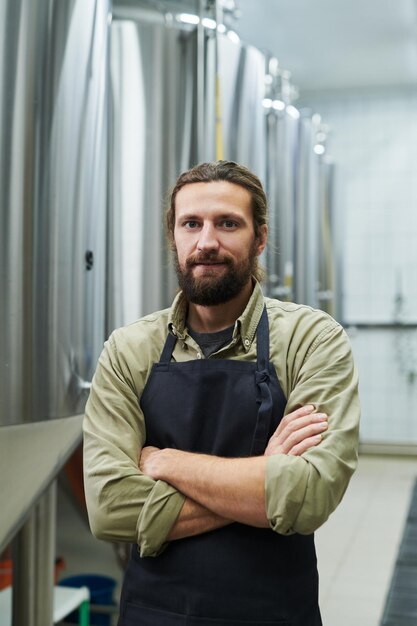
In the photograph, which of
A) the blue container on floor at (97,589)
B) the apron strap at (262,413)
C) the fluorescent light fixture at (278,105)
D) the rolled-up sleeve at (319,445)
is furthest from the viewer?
the fluorescent light fixture at (278,105)

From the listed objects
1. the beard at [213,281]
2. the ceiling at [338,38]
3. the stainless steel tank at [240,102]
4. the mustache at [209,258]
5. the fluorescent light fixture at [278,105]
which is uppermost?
the ceiling at [338,38]

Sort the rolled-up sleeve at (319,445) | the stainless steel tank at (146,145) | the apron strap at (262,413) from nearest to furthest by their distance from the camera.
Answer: the rolled-up sleeve at (319,445), the apron strap at (262,413), the stainless steel tank at (146,145)

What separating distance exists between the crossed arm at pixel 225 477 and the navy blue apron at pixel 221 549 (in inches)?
1.7

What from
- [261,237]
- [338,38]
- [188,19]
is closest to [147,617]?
[261,237]

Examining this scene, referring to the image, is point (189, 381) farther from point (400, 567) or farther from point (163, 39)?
point (400, 567)

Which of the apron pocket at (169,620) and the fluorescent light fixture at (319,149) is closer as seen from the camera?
Answer: the apron pocket at (169,620)

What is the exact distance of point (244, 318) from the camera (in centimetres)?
168

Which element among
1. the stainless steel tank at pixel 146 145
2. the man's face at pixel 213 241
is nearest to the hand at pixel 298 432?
the man's face at pixel 213 241

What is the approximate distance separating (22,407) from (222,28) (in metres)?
2.26

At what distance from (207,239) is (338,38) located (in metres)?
4.63

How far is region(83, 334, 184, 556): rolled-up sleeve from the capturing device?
1.55 metres

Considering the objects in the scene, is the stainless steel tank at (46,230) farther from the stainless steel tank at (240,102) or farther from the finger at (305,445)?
the stainless steel tank at (240,102)

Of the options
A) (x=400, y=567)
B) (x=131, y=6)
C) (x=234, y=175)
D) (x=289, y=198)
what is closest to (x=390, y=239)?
(x=289, y=198)

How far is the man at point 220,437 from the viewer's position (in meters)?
1.54
